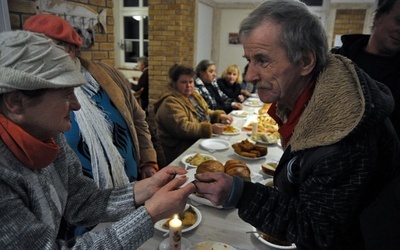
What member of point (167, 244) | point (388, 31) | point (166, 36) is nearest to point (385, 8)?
point (388, 31)

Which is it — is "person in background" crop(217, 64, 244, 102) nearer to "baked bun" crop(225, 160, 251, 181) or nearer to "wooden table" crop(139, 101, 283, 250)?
"baked bun" crop(225, 160, 251, 181)

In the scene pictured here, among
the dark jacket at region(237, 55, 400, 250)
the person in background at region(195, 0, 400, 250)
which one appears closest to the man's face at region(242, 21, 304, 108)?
the person in background at region(195, 0, 400, 250)

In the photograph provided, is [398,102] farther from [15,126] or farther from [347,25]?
[347,25]

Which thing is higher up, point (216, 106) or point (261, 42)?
point (261, 42)

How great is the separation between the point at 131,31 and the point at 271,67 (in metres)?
8.27

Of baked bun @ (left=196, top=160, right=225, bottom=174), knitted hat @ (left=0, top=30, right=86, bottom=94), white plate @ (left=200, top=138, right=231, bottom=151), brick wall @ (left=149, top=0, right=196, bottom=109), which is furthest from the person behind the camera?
brick wall @ (left=149, top=0, right=196, bottom=109)

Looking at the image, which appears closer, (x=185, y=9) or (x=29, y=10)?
(x=29, y=10)

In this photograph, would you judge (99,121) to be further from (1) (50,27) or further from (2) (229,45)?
(2) (229,45)

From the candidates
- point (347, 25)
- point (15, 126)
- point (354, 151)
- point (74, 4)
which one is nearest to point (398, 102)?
point (354, 151)

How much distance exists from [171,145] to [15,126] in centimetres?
247

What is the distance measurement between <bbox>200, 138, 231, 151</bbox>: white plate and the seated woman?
236 millimetres

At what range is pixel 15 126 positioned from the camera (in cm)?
84

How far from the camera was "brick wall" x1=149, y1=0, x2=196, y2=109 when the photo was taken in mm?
5648

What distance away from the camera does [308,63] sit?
1063 mm
